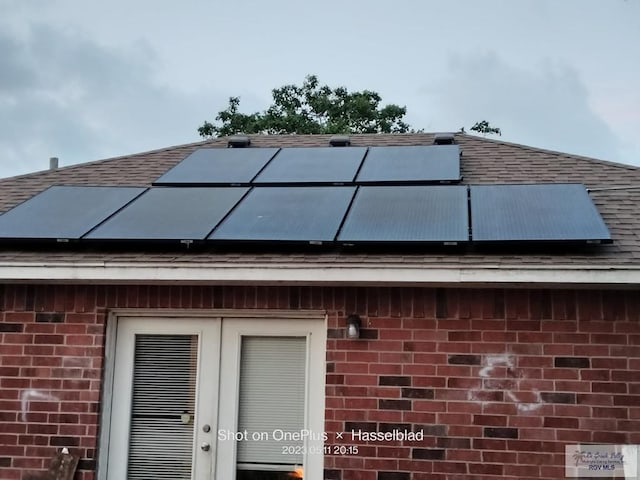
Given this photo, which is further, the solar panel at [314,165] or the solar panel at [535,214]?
the solar panel at [314,165]

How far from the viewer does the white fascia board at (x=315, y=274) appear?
465 centimetres

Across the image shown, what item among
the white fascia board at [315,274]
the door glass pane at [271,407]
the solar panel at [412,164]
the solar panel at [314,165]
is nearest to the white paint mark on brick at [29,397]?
the white fascia board at [315,274]

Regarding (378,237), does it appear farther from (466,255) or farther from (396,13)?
(396,13)

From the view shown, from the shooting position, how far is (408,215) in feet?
18.0

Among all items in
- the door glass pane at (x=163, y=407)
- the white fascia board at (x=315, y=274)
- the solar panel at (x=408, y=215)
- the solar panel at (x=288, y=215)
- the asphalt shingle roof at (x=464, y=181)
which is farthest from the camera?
the door glass pane at (x=163, y=407)

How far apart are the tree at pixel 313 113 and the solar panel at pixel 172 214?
18959 millimetres

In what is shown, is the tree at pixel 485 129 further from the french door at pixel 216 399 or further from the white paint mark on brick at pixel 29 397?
the white paint mark on brick at pixel 29 397

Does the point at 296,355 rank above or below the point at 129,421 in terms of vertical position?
above

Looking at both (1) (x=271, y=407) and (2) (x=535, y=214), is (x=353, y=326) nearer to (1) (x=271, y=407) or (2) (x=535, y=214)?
(1) (x=271, y=407)

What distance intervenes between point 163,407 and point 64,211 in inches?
77.3

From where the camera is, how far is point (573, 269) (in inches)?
183

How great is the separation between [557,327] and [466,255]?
35.0 inches

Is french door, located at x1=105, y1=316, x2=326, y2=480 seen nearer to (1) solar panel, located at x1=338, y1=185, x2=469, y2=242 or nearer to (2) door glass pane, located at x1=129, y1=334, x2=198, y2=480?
(2) door glass pane, located at x1=129, y1=334, x2=198, y2=480

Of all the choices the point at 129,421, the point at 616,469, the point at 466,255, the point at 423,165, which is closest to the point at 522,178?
the point at 423,165
